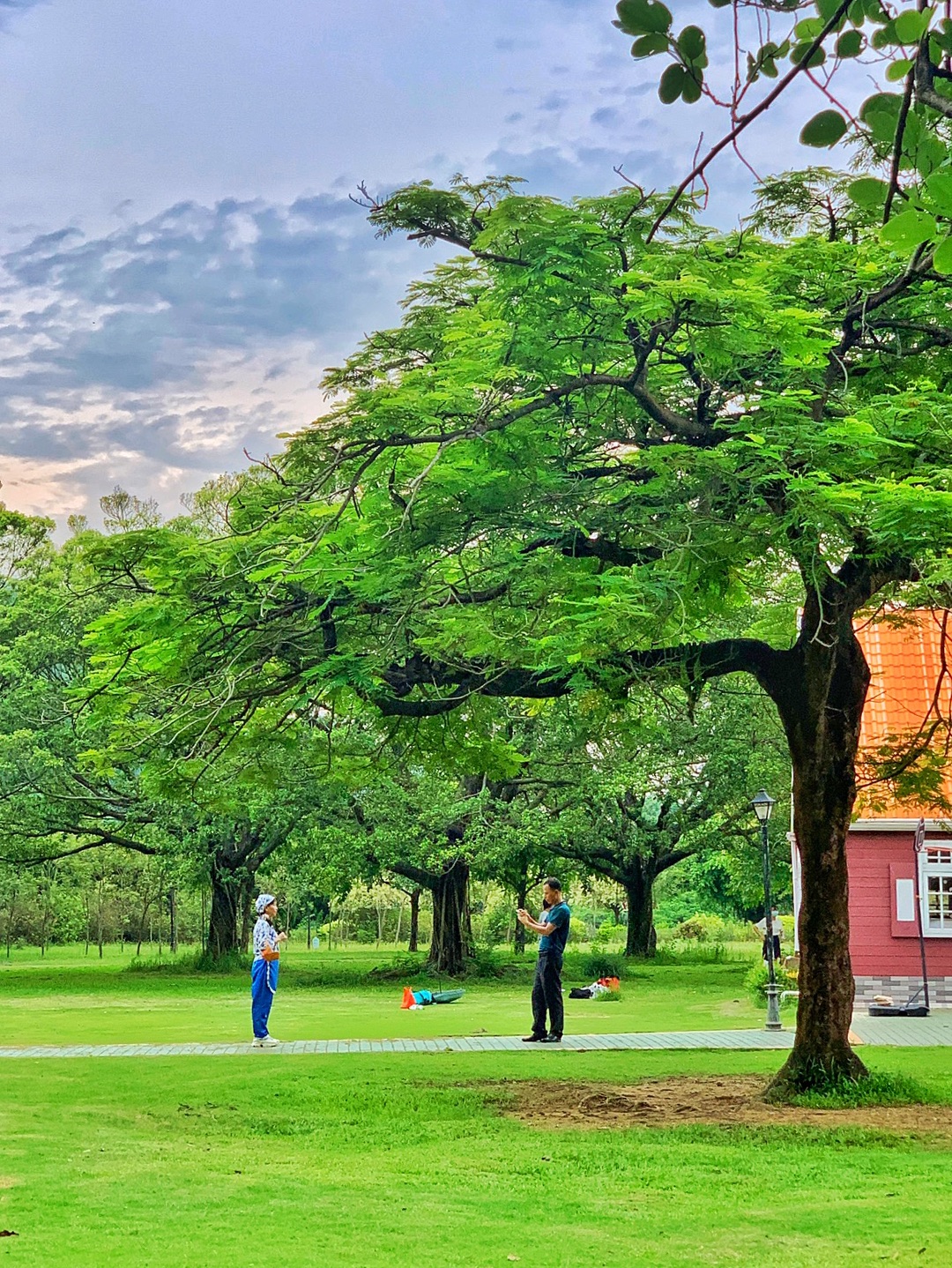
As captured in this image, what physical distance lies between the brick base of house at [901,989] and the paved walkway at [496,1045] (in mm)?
3981

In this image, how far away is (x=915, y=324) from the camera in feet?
33.8

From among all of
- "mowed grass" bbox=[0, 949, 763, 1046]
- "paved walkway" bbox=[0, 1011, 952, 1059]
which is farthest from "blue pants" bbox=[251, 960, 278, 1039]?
"mowed grass" bbox=[0, 949, 763, 1046]

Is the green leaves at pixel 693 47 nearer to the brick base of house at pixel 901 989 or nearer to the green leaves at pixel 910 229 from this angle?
the green leaves at pixel 910 229

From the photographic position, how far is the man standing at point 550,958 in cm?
1436

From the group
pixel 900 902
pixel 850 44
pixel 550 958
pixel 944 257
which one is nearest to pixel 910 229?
pixel 944 257

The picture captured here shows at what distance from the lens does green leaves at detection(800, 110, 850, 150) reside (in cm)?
224

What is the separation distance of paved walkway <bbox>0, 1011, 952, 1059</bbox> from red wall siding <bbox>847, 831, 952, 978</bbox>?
414 centimetres

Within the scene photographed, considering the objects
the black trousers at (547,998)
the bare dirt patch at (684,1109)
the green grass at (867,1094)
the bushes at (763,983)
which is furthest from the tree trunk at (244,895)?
the green grass at (867,1094)

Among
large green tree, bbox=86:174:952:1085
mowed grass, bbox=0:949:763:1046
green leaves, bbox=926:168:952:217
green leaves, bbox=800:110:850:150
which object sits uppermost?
large green tree, bbox=86:174:952:1085

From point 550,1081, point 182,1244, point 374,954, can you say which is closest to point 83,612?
point 374,954

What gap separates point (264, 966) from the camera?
15.3 m

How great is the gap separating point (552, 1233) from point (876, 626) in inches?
799

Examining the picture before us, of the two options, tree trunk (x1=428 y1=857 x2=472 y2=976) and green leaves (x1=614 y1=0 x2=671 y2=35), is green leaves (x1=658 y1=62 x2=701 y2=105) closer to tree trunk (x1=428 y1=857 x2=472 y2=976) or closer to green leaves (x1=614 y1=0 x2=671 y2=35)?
green leaves (x1=614 y1=0 x2=671 y2=35)

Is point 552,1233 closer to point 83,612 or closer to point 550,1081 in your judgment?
point 550,1081
